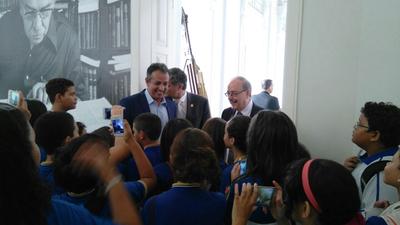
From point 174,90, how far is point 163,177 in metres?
2.07

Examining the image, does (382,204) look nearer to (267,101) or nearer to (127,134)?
(127,134)

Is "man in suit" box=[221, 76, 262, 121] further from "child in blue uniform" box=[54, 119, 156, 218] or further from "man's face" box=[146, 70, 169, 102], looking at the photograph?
"child in blue uniform" box=[54, 119, 156, 218]

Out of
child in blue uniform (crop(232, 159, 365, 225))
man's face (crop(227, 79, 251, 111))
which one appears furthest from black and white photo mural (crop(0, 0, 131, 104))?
child in blue uniform (crop(232, 159, 365, 225))

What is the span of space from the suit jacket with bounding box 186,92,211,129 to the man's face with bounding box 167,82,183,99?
112mm

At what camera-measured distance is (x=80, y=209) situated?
0.99 metres

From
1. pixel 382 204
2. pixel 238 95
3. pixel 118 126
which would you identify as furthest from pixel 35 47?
pixel 382 204

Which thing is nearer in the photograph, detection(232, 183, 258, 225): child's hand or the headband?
the headband

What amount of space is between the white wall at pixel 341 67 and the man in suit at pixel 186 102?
89 centimetres

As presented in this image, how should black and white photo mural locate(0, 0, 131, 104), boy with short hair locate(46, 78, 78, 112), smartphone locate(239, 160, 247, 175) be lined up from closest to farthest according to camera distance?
smartphone locate(239, 160, 247, 175)
boy with short hair locate(46, 78, 78, 112)
black and white photo mural locate(0, 0, 131, 104)

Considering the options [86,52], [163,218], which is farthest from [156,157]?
[86,52]

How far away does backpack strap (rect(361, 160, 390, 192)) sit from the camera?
72.4 inches

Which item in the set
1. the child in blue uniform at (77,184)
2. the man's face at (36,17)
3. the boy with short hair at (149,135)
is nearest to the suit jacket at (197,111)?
the boy with short hair at (149,135)

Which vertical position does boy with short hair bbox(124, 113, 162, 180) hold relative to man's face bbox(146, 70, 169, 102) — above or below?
below

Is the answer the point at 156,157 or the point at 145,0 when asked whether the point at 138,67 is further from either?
the point at 156,157
